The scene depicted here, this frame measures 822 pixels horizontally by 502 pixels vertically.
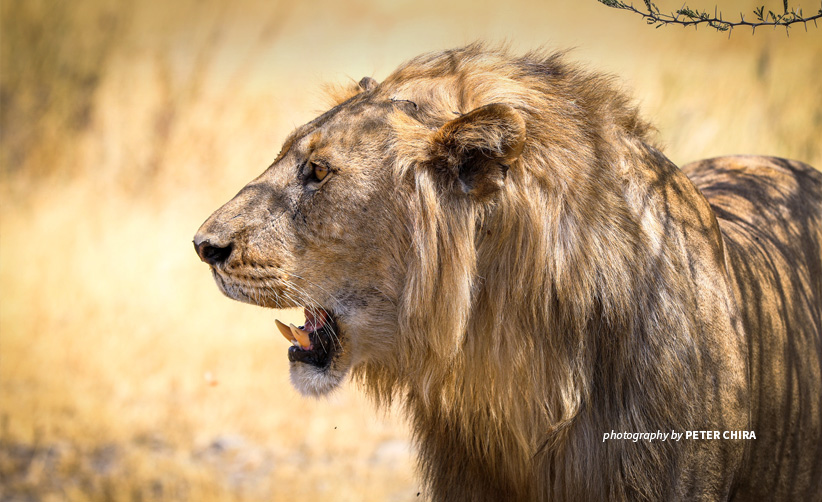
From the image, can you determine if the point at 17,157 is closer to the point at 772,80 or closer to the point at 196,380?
the point at 196,380

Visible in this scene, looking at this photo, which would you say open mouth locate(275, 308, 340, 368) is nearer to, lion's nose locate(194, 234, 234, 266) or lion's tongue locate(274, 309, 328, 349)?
lion's tongue locate(274, 309, 328, 349)

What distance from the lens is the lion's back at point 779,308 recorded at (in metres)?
2.85

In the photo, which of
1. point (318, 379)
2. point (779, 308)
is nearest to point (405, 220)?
point (318, 379)

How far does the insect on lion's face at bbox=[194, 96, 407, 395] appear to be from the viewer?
2.50 metres

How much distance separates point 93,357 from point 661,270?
17.2 ft

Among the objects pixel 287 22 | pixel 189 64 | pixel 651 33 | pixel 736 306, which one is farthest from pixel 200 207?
pixel 736 306

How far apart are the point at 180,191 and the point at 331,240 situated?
18.2ft

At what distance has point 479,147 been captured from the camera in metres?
2.31

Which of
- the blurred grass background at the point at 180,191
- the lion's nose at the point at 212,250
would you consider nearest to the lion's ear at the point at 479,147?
the lion's nose at the point at 212,250

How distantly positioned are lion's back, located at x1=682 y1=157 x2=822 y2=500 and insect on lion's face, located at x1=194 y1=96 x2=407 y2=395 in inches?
47.0

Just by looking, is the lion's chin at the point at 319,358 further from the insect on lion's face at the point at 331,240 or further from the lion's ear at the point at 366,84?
the lion's ear at the point at 366,84

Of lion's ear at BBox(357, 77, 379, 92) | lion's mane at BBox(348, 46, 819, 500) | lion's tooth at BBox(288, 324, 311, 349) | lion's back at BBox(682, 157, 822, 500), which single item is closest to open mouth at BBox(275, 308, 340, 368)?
lion's tooth at BBox(288, 324, 311, 349)

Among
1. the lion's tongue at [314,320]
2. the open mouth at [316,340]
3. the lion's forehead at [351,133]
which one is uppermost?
the lion's forehead at [351,133]

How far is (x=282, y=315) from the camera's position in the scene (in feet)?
19.4
